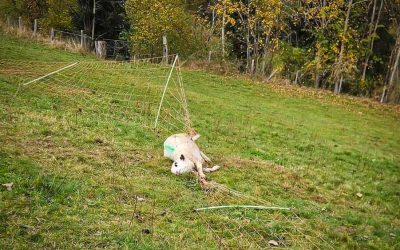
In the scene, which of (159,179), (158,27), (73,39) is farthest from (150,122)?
(73,39)

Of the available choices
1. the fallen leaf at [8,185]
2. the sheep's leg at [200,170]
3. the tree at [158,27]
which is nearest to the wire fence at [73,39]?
the tree at [158,27]

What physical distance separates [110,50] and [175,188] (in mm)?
25513

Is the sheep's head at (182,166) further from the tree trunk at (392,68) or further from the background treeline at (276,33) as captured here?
the tree trunk at (392,68)

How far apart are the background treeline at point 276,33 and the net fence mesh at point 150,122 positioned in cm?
964

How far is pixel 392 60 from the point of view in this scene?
3061 cm

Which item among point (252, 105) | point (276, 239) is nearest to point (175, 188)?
point (276, 239)

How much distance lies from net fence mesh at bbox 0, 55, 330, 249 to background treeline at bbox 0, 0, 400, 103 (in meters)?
9.64

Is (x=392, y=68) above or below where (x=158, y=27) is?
below

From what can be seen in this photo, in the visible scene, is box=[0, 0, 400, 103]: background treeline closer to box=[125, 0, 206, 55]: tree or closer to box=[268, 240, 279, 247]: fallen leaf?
box=[125, 0, 206, 55]: tree

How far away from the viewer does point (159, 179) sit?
7.27 meters

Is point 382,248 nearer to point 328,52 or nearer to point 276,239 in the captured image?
point 276,239

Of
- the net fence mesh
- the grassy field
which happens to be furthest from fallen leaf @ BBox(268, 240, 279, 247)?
the grassy field

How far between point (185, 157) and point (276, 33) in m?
24.0

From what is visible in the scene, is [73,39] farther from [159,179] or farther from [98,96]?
[159,179]
